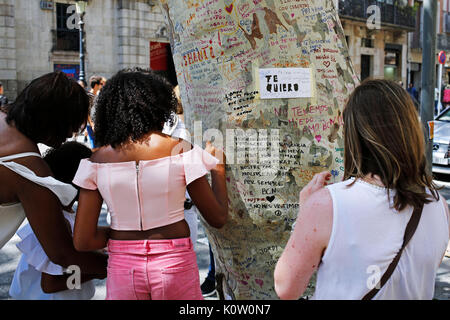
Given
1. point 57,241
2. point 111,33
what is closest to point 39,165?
point 57,241

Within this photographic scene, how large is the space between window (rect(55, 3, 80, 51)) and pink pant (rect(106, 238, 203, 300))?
63.3ft

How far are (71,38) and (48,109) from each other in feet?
63.0

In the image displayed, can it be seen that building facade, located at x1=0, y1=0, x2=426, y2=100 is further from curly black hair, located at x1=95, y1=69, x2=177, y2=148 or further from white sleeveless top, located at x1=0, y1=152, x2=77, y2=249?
white sleeveless top, located at x1=0, y1=152, x2=77, y2=249

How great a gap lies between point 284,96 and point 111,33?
1954 cm

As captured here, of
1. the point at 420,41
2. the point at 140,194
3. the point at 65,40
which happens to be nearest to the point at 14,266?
the point at 140,194

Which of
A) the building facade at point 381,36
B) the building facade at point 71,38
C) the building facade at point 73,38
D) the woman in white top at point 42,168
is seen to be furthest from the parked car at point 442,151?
the building facade at point 381,36

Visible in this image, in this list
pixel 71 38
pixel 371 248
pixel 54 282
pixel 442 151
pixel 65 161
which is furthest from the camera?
pixel 71 38

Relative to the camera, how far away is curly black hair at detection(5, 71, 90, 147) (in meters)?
2.12

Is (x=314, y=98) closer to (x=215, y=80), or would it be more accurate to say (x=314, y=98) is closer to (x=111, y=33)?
(x=215, y=80)

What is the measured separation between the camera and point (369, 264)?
1.51 meters

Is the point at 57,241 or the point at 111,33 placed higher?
the point at 111,33

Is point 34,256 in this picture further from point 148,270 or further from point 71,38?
point 71,38

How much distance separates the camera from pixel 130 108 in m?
1.99

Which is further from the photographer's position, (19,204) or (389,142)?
(19,204)
